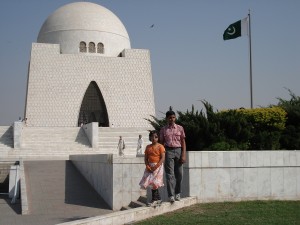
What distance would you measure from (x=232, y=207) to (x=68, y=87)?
21338mm

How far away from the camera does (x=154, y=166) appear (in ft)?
18.2

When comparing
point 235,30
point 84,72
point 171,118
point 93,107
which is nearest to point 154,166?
point 171,118

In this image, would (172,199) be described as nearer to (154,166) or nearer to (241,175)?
(154,166)

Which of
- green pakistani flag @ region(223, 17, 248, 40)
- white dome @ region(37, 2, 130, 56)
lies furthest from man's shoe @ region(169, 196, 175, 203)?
white dome @ region(37, 2, 130, 56)

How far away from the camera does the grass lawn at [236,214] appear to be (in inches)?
188

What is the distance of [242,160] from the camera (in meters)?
6.37

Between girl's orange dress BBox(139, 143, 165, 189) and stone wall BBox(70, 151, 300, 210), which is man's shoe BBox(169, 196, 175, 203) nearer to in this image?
girl's orange dress BBox(139, 143, 165, 189)

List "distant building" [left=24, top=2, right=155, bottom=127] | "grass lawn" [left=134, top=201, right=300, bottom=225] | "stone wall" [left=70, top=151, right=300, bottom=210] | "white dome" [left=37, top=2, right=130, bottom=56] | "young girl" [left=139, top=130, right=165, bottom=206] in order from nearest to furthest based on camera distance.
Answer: "grass lawn" [left=134, top=201, right=300, bottom=225] < "young girl" [left=139, top=130, right=165, bottom=206] < "stone wall" [left=70, top=151, right=300, bottom=210] < "distant building" [left=24, top=2, right=155, bottom=127] < "white dome" [left=37, top=2, right=130, bottom=56]

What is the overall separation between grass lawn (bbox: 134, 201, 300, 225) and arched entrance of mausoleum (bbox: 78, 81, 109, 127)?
2094 centimetres

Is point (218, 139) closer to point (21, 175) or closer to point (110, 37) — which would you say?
point (21, 175)

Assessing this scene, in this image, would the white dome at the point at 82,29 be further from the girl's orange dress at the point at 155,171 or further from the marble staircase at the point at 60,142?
the girl's orange dress at the point at 155,171

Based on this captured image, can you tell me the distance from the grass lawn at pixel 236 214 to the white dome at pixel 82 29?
22796 millimetres

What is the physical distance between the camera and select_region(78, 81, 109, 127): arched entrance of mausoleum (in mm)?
27244

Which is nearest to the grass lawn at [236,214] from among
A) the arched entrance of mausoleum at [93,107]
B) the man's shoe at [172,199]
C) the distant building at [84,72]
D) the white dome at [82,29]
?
the man's shoe at [172,199]
